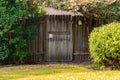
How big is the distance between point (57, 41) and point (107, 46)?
4.94 meters

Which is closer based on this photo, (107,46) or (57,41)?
(107,46)

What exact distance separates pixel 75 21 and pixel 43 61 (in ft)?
7.94

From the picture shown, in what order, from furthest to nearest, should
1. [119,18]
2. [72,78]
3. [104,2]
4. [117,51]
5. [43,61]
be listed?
[43,61]
[119,18]
[104,2]
[117,51]
[72,78]

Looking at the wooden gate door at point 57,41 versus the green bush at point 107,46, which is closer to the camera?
the green bush at point 107,46

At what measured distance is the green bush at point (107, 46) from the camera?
41.6ft

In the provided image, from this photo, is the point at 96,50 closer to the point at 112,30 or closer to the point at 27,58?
the point at 112,30

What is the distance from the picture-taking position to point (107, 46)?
12742 mm

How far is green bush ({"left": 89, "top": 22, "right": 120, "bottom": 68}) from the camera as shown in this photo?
41.6 feet

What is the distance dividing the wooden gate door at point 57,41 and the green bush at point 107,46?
4.00 metres

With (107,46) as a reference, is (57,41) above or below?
below

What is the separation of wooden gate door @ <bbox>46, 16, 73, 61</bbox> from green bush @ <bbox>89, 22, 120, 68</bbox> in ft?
13.1

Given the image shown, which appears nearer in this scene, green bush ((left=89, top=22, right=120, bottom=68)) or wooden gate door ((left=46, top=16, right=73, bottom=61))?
green bush ((left=89, top=22, right=120, bottom=68))

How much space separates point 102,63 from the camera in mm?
13398

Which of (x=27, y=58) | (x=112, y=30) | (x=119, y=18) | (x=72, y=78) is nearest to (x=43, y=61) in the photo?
(x=27, y=58)
